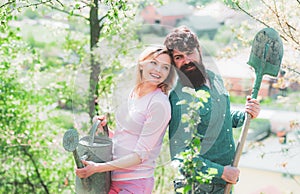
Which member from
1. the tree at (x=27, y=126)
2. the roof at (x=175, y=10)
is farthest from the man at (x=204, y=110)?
the roof at (x=175, y=10)

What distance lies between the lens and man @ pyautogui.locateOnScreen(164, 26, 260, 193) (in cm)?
199

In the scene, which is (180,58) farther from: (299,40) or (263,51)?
(299,40)

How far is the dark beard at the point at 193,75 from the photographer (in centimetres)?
202

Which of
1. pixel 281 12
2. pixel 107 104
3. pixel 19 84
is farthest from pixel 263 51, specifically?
pixel 19 84

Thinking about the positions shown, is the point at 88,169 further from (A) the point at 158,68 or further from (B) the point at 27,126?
(B) the point at 27,126

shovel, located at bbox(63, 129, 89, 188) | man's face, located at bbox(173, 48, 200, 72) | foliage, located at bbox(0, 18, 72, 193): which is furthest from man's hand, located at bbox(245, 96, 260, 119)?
foliage, located at bbox(0, 18, 72, 193)

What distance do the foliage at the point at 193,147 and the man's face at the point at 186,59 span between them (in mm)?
76

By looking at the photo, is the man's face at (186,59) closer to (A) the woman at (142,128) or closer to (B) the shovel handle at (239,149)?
(A) the woman at (142,128)

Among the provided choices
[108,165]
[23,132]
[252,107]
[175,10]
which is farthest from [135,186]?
[175,10]

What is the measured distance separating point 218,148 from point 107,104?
910 mm

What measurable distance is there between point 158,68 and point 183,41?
0.12 meters

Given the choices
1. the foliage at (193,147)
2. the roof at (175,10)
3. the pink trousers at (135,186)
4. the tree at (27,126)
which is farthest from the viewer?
the roof at (175,10)

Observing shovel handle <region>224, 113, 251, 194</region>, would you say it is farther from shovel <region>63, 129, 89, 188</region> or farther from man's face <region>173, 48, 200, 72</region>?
shovel <region>63, 129, 89, 188</region>

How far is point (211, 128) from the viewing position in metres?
2.02
